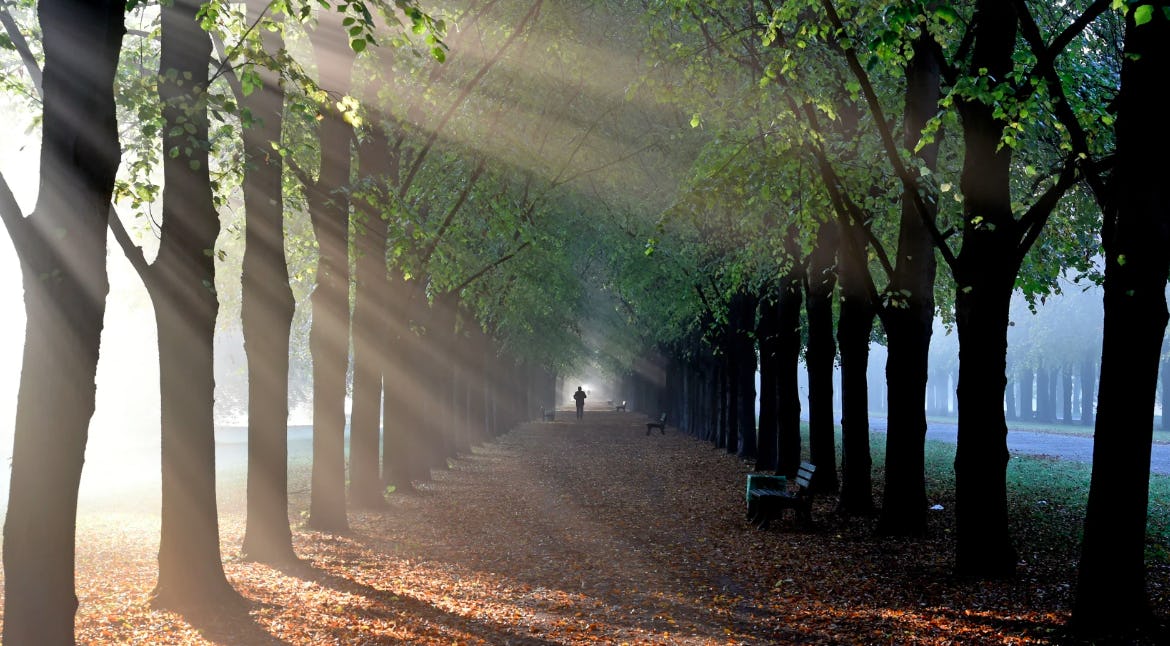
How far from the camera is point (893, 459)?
1343 centimetres

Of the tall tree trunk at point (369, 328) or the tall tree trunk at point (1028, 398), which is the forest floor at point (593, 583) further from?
the tall tree trunk at point (1028, 398)

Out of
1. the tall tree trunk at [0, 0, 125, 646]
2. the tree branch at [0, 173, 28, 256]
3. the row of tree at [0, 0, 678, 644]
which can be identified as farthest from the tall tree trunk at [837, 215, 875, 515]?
the tree branch at [0, 173, 28, 256]

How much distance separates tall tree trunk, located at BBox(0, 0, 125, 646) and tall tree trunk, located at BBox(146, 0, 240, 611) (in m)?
2.08

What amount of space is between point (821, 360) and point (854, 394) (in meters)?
3.59

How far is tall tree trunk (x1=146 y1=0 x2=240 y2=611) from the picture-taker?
877 centimetres

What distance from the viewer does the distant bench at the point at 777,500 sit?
14789 millimetres

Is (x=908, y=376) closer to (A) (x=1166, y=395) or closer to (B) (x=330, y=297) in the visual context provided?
→ (B) (x=330, y=297)

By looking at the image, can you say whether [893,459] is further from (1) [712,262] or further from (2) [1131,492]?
(1) [712,262]

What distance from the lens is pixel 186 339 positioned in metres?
9.06

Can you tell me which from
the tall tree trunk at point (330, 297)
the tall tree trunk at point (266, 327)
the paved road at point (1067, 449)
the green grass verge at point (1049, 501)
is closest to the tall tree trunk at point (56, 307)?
the tall tree trunk at point (266, 327)

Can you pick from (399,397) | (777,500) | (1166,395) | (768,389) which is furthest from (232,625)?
(1166,395)

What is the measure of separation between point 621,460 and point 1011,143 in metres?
22.1

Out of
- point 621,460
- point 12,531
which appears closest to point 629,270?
point 621,460

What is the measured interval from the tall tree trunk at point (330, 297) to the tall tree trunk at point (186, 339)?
195 inches
